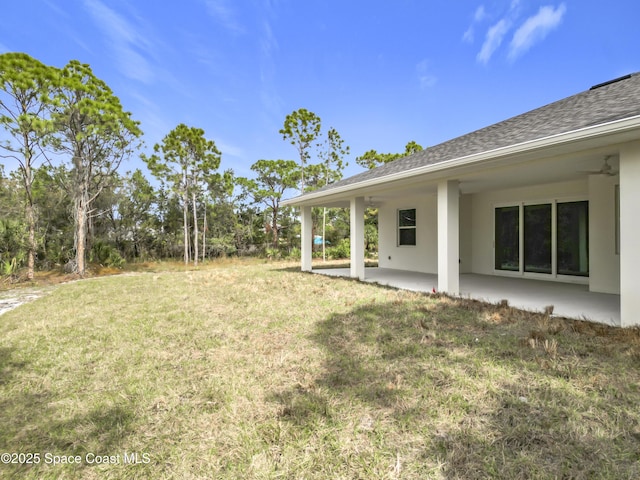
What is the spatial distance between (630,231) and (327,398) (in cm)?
432

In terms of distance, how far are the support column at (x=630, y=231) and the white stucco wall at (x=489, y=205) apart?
4099 mm

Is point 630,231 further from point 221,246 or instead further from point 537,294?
point 221,246

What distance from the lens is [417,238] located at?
1120 cm

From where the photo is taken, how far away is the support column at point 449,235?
6391mm

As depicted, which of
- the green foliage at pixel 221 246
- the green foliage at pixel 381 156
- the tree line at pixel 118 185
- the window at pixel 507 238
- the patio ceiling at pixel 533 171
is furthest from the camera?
the green foliage at pixel 381 156

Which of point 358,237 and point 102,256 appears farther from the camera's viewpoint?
point 102,256

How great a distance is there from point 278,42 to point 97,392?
47.8ft

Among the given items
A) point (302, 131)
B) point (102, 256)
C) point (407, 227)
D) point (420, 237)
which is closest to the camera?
point (420, 237)

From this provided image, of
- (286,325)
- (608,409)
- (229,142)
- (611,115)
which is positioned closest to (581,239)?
(611,115)

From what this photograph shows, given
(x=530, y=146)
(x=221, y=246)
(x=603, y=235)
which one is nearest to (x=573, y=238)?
(x=603, y=235)

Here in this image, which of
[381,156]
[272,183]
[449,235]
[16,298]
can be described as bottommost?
[16,298]

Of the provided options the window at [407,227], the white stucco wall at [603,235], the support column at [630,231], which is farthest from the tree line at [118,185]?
the support column at [630,231]

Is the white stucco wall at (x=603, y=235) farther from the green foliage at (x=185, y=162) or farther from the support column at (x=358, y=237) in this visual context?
the green foliage at (x=185, y=162)

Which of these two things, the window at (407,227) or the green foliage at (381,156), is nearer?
the window at (407,227)
